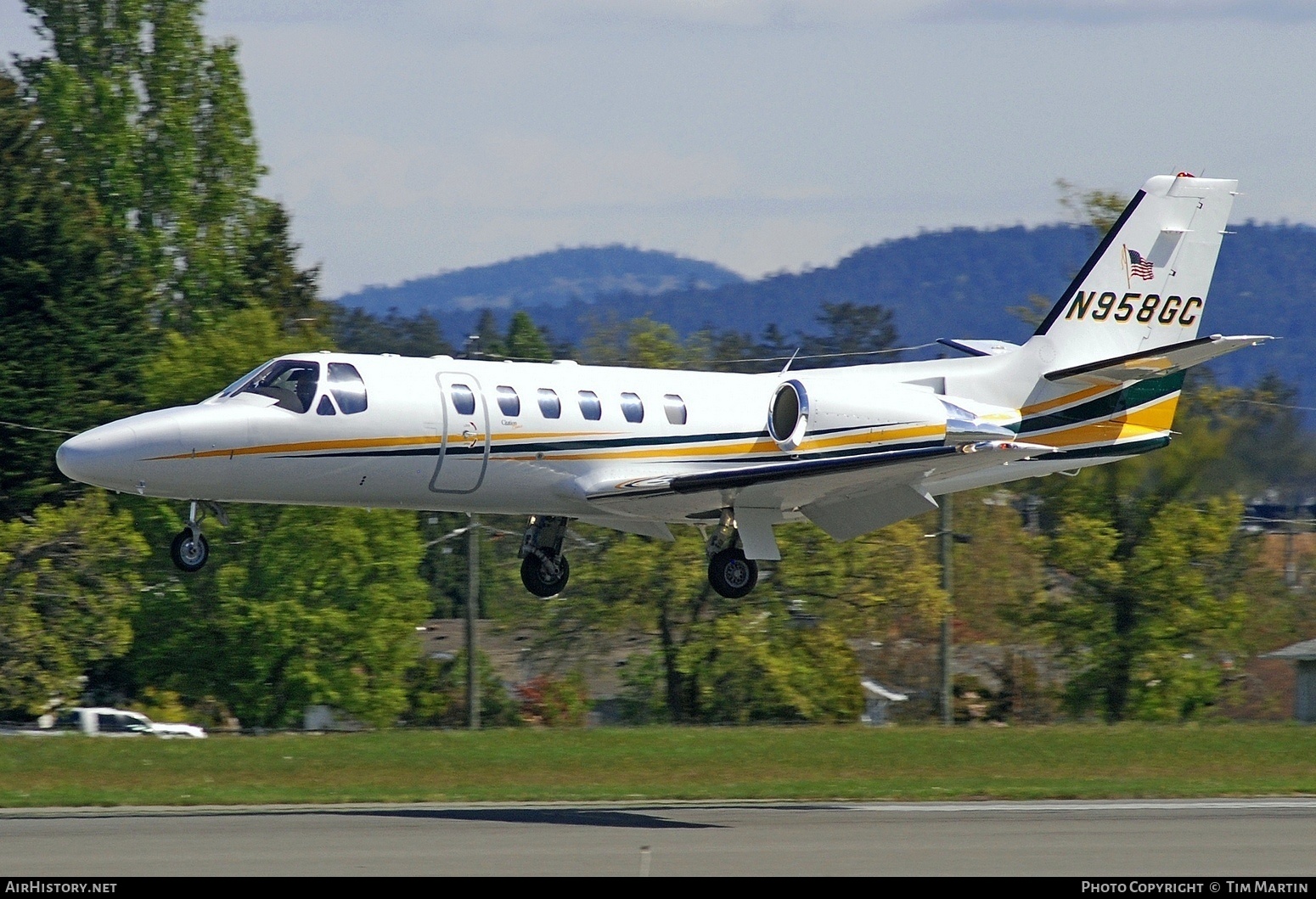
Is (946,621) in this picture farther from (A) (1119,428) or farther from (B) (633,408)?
(B) (633,408)

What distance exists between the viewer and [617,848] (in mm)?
17109

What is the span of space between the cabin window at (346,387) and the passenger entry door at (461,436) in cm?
96

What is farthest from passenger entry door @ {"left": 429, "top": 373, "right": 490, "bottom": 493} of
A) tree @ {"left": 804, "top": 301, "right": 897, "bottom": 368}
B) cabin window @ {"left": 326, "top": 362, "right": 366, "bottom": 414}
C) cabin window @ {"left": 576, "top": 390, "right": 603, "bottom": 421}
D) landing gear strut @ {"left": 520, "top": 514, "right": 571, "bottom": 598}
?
tree @ {"left": 804, "top": 301, "right": 897, "bottom": 368}

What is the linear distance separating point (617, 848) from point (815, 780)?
9.91m

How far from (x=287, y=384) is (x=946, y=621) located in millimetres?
25371

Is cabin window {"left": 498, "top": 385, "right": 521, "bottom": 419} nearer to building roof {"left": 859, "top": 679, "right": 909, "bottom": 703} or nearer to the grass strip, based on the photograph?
the grass strip

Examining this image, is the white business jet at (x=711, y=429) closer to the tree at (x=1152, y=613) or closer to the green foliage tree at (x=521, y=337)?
the tree at (x=1152, y=613)

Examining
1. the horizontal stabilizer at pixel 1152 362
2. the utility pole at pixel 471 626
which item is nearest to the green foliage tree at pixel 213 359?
the utility pole at pixel 471 626

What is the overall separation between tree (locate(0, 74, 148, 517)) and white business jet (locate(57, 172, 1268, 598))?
20276mm

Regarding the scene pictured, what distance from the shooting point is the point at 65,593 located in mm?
38562

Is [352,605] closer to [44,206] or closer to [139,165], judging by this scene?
[44,206]

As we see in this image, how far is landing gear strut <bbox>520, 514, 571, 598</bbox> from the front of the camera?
24250 millimetres

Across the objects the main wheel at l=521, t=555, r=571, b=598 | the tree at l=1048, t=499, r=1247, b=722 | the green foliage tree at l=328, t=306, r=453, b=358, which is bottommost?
the tree at l=1048, t=499, r=1247, b=722
